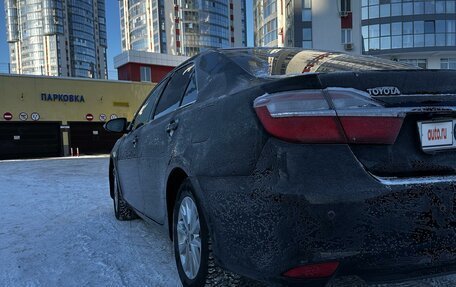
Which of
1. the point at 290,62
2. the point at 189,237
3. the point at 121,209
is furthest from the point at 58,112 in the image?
the point at 290,62

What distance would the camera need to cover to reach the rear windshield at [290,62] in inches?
93.5

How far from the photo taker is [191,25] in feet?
283

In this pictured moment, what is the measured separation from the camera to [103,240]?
168 inches

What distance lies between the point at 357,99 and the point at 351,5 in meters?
46.0

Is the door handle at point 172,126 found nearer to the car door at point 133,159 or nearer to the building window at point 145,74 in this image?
the car door at point 133,159

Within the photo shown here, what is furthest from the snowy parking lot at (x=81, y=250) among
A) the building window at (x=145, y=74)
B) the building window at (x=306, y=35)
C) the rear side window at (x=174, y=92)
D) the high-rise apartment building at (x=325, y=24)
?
the building window at (x=306, y=35)

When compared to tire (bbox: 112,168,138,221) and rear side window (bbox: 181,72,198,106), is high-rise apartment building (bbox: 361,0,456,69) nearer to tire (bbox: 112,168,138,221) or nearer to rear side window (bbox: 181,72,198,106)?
tire (bbox: 112,168,138,221)

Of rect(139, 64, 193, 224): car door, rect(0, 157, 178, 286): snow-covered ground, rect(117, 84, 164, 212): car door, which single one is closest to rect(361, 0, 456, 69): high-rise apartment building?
rect(0, 157, 178, 286): snow-covered ground

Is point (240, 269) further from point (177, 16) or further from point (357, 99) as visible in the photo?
point (177, 16)

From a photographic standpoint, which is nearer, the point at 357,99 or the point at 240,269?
the point at 357,99

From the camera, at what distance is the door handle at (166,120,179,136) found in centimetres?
291

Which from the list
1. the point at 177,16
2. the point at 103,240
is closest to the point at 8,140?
the point at 103,240

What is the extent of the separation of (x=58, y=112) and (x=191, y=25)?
59.7 m

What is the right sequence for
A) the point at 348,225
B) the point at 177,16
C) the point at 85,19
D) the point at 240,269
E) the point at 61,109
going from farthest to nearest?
the point at 85,19 < the point at 177,16 < the point at 61,109 < the point at 240,269 < the point at 348,225
